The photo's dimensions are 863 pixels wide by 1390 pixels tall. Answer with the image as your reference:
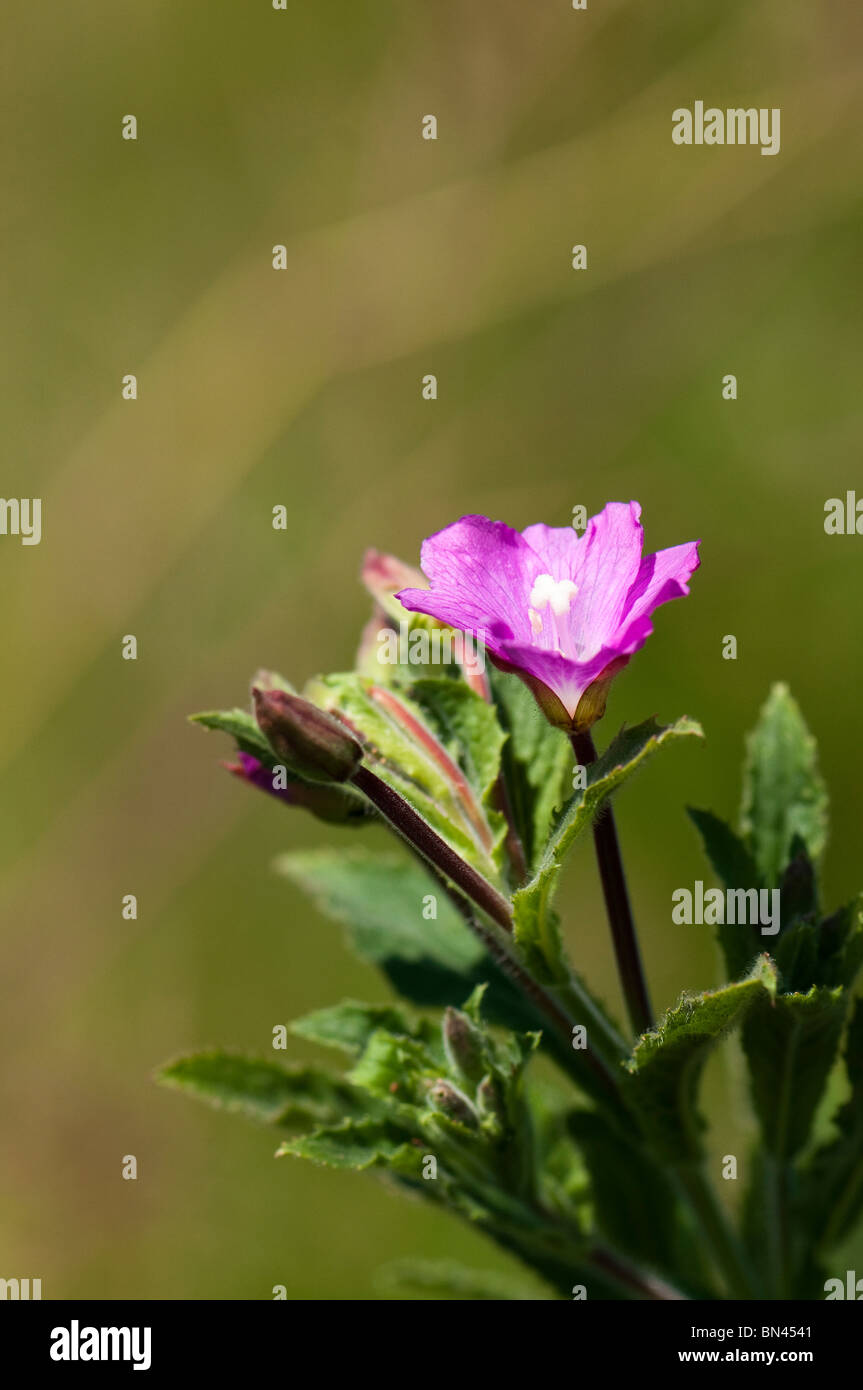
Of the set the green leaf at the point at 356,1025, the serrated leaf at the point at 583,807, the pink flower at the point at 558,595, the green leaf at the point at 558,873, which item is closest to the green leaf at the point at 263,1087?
the green leaf at the point at 356,1025

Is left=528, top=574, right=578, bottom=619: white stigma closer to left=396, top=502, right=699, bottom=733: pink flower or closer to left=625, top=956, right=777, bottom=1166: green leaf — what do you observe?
left=396, top=502, right=699, bottom=733: pink flower

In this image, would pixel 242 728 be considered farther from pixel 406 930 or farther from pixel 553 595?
pixel 406 930

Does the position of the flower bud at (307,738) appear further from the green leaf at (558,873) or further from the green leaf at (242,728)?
the green leaf at (558,873)

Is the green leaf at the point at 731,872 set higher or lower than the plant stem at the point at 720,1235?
higher

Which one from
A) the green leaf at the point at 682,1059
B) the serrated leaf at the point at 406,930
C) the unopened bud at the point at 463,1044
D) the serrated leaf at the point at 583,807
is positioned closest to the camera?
the serrated leaf at the point at 583,807

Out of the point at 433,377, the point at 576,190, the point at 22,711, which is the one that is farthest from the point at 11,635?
the point at 576,190

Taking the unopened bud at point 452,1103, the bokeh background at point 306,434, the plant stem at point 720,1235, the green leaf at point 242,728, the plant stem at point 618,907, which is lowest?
the plant stem at point 720,1235

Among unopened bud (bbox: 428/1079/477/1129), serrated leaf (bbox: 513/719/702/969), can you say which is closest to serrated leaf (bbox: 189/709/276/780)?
serrated leaf (bbox: 513/719/702/969)

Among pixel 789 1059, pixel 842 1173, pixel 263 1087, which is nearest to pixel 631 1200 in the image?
pixel 842 1173
